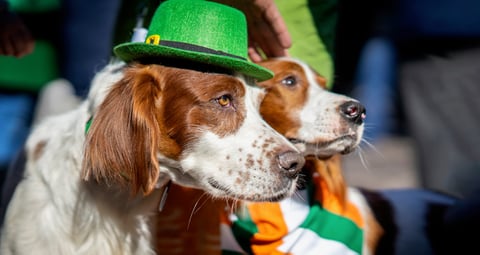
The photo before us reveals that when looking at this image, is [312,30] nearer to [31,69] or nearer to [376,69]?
[376,69]

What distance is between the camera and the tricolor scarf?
7.61 feet

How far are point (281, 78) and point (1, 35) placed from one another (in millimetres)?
956

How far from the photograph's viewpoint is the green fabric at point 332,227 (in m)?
2.37

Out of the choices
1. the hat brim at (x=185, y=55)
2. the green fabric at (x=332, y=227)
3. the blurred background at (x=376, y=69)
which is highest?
the hat brim at (x=185, y=55)

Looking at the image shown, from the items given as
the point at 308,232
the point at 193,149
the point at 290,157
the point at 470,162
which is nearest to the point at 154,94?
the point at 193,149

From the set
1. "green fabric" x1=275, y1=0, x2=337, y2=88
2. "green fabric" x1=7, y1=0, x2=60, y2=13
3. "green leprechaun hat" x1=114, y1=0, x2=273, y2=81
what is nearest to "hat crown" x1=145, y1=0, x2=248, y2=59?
"green leprechaun hat" x1=114, y1=0, x2=273, y2=81

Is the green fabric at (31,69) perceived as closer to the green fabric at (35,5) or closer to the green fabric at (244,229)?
the green fabric at (35,5)

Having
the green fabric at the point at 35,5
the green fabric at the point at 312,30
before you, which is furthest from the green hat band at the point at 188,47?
the green fabric at the point at 35,5

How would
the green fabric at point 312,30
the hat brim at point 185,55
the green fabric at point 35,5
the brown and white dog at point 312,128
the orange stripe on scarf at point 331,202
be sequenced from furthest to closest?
the green fabric at point 35,5 → the green fabric at point 312,30 → the orange stripe on scarf at point 331,202 → the brown and white dog at point 312,128 → the hat brim at point 185,55

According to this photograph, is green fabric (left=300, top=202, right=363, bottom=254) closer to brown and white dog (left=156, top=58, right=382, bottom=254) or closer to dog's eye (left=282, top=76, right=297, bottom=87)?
brown and white dog (left=156, top=58, right=382, bottom=254)

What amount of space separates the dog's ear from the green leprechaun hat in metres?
0.11

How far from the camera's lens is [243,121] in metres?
2.02

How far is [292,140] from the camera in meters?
2.41

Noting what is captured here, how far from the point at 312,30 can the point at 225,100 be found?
3.01 ft
